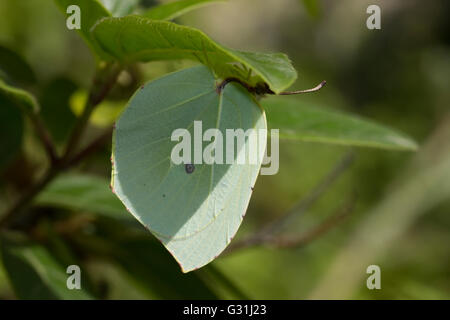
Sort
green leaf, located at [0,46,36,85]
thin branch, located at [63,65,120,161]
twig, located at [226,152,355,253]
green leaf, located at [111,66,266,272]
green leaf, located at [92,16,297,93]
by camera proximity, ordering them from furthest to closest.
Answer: twig, located at [226,152,355,253], green leaf, located at [0,46,36,85], thin branch, located at [63,65,120,161], green leaf, located at [111,66,266,272], green leaf, located at [92,16,297,93]

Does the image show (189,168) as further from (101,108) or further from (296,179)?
(296,179)

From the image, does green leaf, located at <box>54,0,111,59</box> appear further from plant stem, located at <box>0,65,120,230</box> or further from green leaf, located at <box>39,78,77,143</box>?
green leaf, located at <box>39,78,77,143</box>

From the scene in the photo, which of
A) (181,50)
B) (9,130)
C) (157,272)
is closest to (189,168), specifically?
(181,50)

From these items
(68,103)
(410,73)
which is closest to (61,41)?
(68,103)

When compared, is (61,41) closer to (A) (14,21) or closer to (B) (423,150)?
(A) (14,21)

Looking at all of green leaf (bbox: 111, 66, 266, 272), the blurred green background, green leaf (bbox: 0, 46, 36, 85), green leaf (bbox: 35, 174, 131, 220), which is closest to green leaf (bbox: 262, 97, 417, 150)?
green leaf (bbox: 111, 66, 266, 272)
